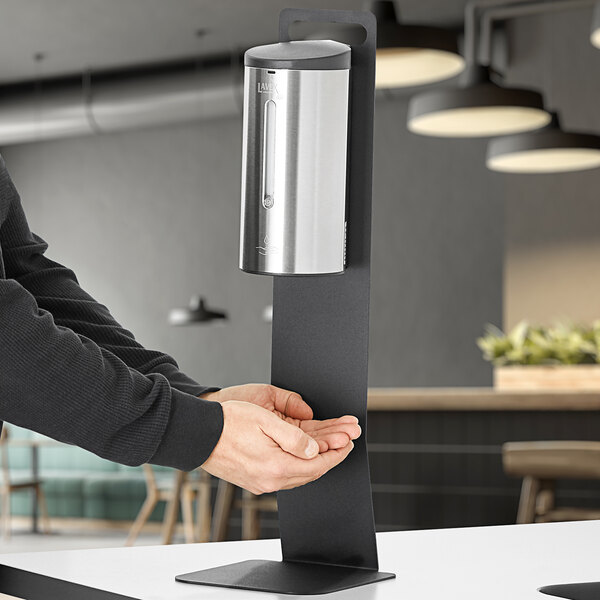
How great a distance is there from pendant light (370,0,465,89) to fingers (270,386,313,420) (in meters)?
2.26

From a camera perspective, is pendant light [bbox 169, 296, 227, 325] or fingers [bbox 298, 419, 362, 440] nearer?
fingers [bbox 298, 419, 362, 440]

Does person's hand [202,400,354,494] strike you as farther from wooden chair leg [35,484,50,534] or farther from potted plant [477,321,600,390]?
wooden chair leg [35,484,50,534]

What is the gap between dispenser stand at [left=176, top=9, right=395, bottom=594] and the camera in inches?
39.4

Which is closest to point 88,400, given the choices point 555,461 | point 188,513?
point 555,461

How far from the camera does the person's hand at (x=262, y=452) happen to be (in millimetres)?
907

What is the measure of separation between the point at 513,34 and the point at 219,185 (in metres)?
2.67

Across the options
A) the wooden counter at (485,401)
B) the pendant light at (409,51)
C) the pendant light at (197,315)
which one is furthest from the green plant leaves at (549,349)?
the pendant light at (197,315)

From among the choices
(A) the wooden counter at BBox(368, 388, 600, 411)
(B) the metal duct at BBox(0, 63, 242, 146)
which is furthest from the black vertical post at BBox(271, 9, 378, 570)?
(B) the metal duct at BBox(0, 63, 242, 146)

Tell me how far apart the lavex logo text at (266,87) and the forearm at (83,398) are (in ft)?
0.93

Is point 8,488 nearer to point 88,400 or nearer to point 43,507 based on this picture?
point 43,507

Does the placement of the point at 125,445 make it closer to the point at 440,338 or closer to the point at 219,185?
the point at 440,338

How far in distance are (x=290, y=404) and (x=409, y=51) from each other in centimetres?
271

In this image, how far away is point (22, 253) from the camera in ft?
3.84

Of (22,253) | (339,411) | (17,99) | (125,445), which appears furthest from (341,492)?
(17,99)
